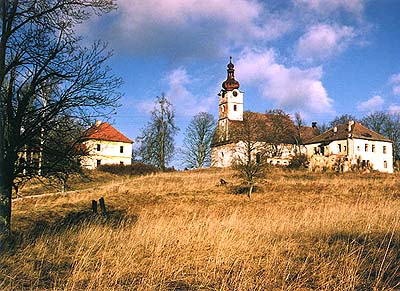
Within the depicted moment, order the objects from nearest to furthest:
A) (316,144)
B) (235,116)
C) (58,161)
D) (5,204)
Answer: (5,204) < (58,161) < (316,144) < (235,116)

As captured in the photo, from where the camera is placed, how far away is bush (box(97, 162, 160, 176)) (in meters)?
44.3

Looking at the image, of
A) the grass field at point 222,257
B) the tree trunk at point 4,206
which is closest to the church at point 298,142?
the grass field at point 222,257

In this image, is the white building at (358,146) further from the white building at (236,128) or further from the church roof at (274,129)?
the church roof at (274,129)

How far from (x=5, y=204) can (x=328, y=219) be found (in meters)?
7.05

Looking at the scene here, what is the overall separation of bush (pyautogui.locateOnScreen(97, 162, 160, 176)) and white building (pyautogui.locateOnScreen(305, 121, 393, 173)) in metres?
23.0

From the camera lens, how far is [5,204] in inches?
319

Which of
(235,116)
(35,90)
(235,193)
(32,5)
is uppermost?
(235,116)

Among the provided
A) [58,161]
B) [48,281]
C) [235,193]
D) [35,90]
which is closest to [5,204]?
[58,161]

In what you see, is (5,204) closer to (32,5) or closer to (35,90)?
(35,90)

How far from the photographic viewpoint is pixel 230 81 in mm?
72500

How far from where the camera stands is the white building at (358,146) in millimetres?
54625

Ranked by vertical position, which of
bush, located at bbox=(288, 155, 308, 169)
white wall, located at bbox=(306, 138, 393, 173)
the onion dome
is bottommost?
bush, located at bbox=(288, 155, 308, 169)

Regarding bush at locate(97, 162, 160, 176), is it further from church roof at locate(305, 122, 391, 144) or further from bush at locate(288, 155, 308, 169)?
church roof at locate(305, 122, 391, 144)

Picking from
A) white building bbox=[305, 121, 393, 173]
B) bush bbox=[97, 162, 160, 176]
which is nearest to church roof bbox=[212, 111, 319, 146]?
white building bbox=[305, 121, 393, 173]
